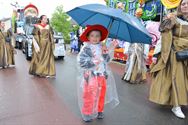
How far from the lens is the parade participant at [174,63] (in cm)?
513

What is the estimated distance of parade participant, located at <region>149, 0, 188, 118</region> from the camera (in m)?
5.13

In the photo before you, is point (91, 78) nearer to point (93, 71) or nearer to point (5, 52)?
point (93, 71)

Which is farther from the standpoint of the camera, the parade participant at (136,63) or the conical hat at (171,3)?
the conical hat at (171,3)

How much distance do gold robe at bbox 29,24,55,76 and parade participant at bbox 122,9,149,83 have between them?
7.60 feet

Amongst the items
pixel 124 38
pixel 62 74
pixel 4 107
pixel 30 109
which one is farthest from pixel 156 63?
pixel 62 74

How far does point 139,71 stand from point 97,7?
4.31 metres

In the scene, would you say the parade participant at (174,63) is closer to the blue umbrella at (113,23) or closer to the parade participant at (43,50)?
the blue umbrella at (113,23)

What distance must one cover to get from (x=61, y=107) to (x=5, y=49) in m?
7.05

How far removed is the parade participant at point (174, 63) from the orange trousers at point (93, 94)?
1.14 metres

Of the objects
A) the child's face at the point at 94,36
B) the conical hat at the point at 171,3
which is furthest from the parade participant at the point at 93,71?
the conical hat at the point at 171,3

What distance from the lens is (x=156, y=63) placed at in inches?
216

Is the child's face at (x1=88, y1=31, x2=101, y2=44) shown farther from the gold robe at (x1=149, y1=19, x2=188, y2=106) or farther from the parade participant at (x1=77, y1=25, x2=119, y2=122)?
the gold robe at (x1=149, y1=19, x2=188, y2=106)

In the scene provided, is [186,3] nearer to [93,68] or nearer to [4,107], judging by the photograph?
[93,68]

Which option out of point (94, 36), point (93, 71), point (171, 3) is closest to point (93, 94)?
point (93, 71)
